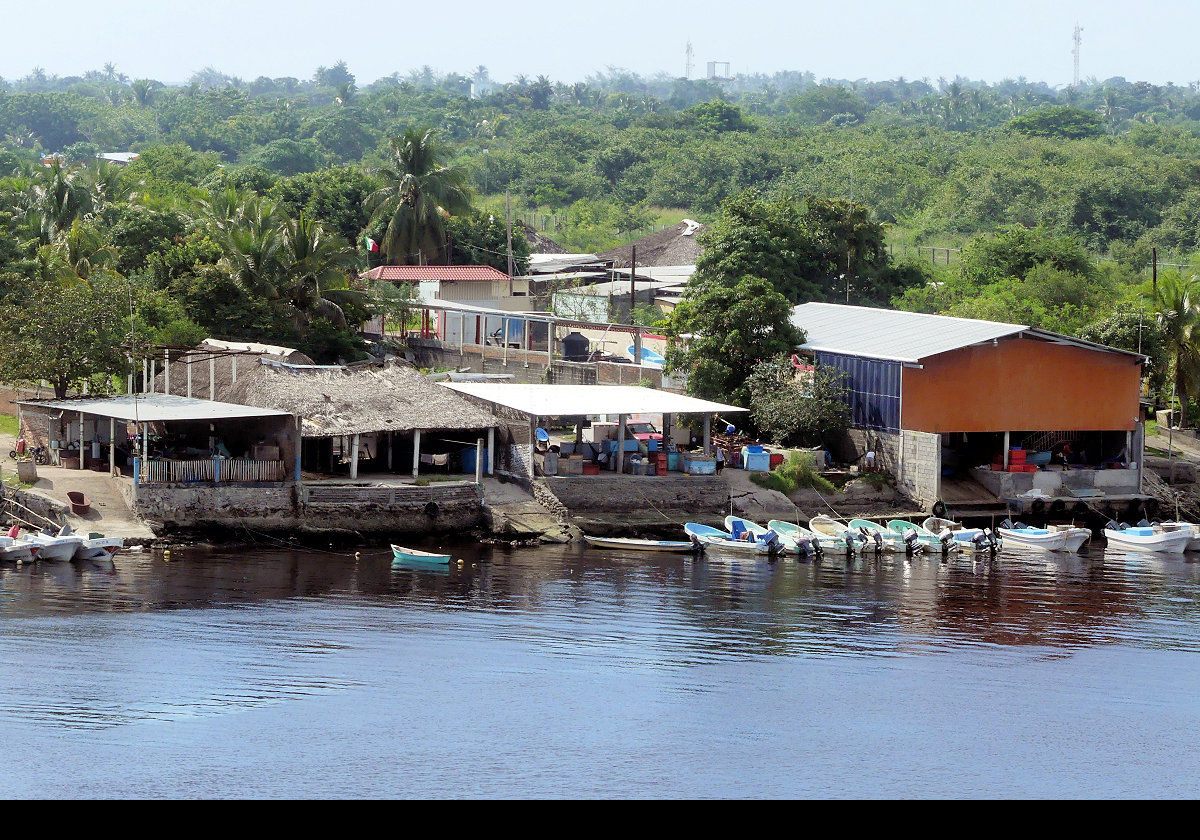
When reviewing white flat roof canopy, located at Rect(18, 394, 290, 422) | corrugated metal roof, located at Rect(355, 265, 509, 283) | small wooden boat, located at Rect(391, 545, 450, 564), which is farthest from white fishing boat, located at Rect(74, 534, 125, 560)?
corrugated metal roof, located at Rect(355, 265, 509, 283)

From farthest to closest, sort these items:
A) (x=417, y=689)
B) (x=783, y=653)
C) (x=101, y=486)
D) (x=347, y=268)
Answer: (x=347, y=268) → (x=101, y=486) → (x=783, y=653) → (x=417, y=689)

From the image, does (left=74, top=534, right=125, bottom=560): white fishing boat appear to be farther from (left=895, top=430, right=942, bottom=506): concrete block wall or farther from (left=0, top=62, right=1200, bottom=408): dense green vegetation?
(left=895, top=430, right=942, bottom=506): concrete block wall

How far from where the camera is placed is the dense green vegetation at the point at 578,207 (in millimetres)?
41250

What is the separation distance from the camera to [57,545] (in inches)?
1054

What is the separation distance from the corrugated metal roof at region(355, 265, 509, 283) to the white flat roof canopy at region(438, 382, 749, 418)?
1884 cm

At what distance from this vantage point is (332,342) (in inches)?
1700

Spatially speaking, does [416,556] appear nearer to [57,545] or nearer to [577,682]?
[57,545]

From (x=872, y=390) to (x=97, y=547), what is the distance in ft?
63.3

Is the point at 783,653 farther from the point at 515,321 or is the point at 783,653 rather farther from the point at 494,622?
the point at 515,321

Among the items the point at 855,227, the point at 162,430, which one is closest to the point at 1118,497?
the point at 855,227

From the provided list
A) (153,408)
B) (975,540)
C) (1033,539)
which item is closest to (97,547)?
(153,408)

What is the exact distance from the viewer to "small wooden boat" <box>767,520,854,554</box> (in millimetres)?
30906

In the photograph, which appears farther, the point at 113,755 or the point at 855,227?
the point at 855,227

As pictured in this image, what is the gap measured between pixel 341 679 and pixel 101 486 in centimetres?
1236
